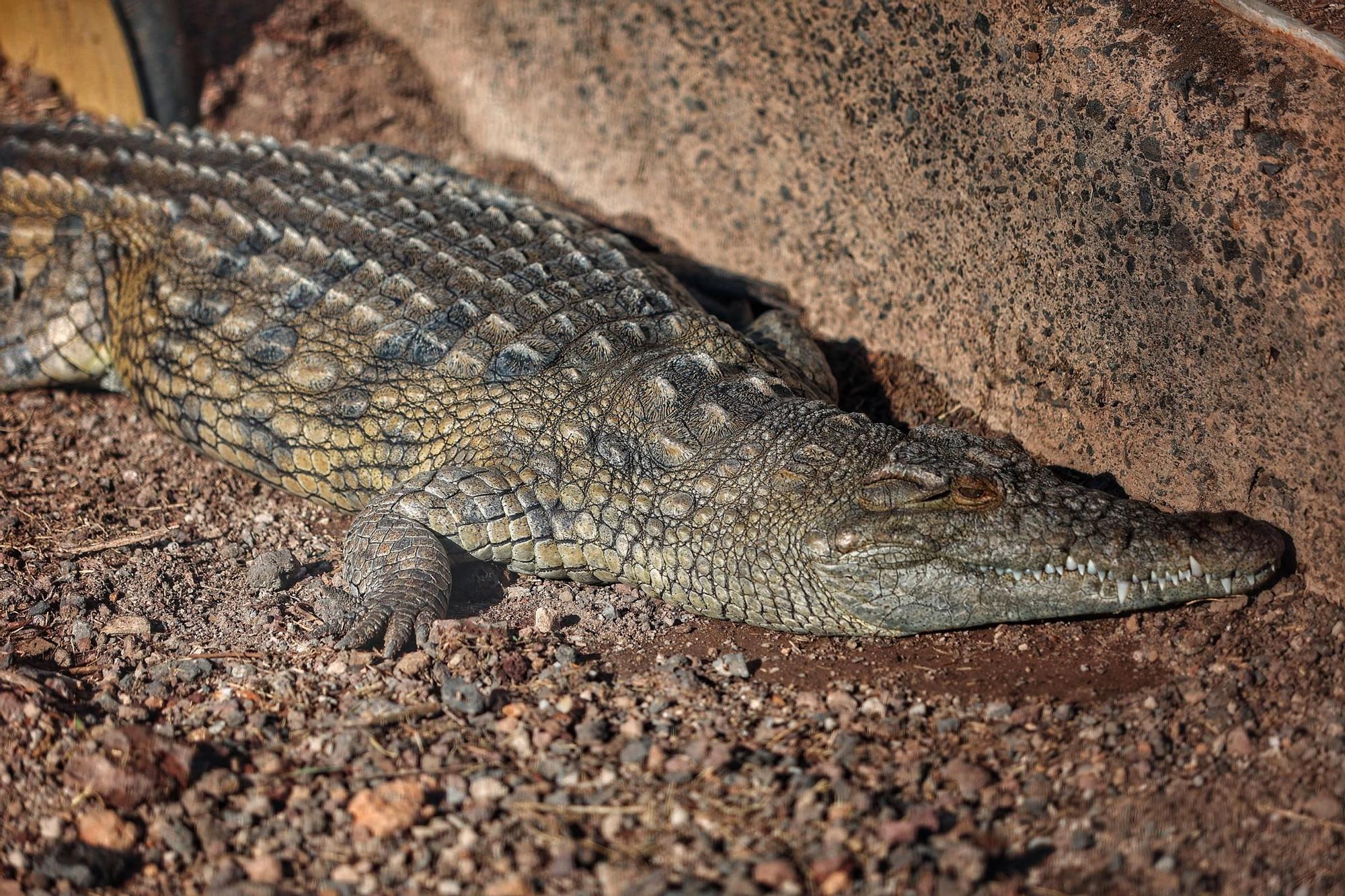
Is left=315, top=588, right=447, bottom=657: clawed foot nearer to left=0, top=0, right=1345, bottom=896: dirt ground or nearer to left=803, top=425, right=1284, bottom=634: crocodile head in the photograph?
left=0, top=0, right=1345, bottom=896: dirt ground

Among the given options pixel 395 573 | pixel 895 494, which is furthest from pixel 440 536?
pixel 895 494

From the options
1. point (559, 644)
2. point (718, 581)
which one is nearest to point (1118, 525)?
point (718, 581)

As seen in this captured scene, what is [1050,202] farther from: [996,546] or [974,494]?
[996,546]

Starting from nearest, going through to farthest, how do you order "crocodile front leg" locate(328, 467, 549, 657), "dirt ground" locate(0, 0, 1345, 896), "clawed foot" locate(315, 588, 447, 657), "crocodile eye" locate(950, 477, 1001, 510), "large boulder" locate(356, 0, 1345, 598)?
"dirt ground" locate(0, 0, 1345, 896), "large boulder" locate(356, 0, 1345, 598), "crocodile eye" locate(950, 477, 1001, 510), "clawed foot" locate(315, 588, 447, 657), "crocodile front leg" locate(328, 467, 549, 657)

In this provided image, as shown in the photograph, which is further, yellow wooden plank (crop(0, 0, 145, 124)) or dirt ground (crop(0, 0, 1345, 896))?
yellow wooden plank (crop(0, 0, 145, 124))

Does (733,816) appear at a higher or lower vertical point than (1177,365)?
lower

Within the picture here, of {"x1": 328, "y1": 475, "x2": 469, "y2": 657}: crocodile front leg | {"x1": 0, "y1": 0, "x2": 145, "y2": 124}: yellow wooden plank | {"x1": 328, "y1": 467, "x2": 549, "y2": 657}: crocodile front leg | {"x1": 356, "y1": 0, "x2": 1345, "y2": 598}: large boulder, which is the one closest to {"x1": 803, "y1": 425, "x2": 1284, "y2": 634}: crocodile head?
{"x1": 356, "y1": 0, "x2": 1345, "y2": 598}: large boulder

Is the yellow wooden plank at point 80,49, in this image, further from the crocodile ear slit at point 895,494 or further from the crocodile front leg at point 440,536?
the crocodile ear slit at point 895,494

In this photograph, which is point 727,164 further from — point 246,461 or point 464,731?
point 464,731
